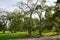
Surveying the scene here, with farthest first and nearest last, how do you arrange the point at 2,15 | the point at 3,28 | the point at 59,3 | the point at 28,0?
the point at 3,28 → the point at 2,15 → the point at 28,0 → the point at 59,3

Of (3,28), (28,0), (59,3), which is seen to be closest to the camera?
(59,3)

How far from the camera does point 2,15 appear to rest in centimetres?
5988

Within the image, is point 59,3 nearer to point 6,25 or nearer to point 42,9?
point 42,9

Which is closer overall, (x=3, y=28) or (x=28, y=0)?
(x=28, y=0)

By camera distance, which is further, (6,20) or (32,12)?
(6,20)

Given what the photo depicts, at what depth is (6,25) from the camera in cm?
6656

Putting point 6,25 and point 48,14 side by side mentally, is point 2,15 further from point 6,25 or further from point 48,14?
point 48,14

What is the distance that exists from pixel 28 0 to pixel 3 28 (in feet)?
103

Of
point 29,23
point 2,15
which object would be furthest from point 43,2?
point 2,15

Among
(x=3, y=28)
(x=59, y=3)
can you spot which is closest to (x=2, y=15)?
(x=3, y=28)

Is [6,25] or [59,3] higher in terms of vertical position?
[59,3]

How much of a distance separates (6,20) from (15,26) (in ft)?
13.6

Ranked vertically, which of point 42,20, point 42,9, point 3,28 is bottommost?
point 3,28

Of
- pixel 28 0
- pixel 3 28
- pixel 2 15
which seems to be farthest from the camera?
pixel 3 28
